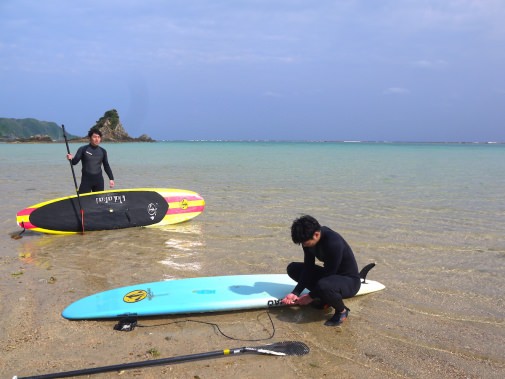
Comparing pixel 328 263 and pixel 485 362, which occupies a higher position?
pixel 328 263

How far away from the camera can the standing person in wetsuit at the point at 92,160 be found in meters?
7.66

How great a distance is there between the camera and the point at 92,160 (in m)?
7.87

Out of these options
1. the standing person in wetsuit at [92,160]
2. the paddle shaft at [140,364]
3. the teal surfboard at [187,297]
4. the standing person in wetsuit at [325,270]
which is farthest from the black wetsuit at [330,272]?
the standing person in wetsuit at [92,160]

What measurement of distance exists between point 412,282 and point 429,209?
5.30 meters

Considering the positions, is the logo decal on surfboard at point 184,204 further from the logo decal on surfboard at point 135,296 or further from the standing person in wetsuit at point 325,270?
the standing person in wetsuit at point 325,270

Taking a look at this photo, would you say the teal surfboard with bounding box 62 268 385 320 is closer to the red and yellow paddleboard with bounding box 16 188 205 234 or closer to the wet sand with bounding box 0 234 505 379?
the wet sand with bounding box 0 234 505 379

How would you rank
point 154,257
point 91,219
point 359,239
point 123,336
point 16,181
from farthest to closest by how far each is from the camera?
point 16,181, point 91,219, point 359,239, point 154,257, point 123,336

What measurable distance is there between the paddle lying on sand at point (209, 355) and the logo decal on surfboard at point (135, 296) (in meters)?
1.15

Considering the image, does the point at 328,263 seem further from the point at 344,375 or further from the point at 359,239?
the point at 359,239

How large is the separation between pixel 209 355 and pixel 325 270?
1.52 metres

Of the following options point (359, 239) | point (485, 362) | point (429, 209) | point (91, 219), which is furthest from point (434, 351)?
point (429, 209)

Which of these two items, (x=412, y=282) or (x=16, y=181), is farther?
(x=16, y=181)

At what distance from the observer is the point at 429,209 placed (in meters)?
9.98

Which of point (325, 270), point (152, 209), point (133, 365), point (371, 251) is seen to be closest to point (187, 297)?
point (133, 365)
